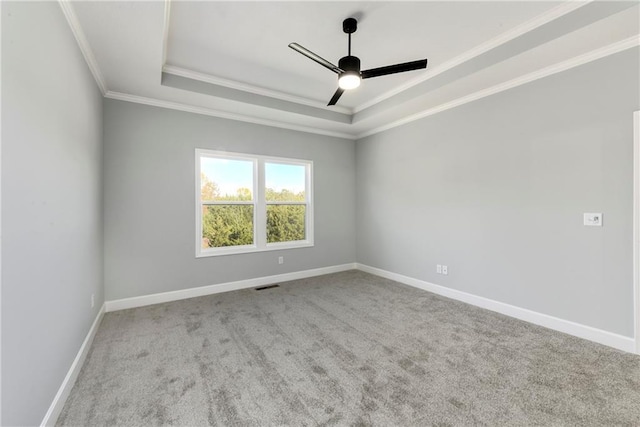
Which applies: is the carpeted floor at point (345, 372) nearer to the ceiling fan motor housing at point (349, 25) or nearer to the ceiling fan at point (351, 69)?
the ceiling fan at point (351, 69)

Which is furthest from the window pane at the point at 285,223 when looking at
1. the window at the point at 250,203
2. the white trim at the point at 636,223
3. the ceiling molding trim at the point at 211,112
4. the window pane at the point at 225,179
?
the white trim at the point at 636,223

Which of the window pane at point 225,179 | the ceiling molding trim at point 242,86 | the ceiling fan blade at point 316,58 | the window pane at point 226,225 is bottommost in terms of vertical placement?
the window pane at point 226,225

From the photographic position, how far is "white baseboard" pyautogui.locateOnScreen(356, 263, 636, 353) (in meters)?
2.43

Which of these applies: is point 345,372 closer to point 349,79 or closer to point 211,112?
point 349,79

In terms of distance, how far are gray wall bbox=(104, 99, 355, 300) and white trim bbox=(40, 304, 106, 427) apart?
992 mm

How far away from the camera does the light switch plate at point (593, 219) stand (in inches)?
100

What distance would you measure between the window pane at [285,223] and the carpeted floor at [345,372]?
1.61 metres

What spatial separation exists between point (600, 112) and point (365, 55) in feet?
7.57

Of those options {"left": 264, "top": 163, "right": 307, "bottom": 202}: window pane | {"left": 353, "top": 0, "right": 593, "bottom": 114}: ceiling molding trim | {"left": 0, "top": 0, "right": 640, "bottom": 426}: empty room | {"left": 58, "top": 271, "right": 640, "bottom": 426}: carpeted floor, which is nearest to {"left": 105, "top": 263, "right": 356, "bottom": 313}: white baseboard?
{"left": 0, "top": 0, "right": 640, "bottom": 426}: empty room

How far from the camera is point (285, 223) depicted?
15.9ft

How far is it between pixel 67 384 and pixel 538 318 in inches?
166

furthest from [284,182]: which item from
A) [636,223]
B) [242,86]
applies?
[636,223]

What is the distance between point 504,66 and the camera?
2.77 metres

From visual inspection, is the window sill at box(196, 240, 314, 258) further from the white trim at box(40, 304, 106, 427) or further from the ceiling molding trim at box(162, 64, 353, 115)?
the ceiling molding trim at box(162, 64, 353, 115)
